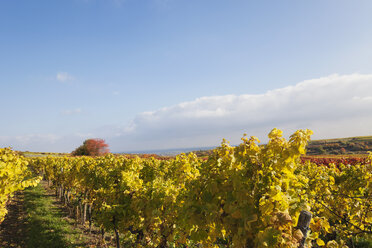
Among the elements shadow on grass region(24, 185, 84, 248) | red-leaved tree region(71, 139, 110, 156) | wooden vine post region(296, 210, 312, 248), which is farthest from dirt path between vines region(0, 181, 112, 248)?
red-leaved tree region(71, 139, 110, 156)

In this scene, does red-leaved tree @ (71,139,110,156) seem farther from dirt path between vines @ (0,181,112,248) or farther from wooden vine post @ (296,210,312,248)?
Answer: wooden vine post @ (296,210,312,248)

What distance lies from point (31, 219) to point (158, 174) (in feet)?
28.5

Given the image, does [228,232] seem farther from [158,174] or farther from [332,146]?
[332,146]

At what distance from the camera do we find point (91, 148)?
5966cm

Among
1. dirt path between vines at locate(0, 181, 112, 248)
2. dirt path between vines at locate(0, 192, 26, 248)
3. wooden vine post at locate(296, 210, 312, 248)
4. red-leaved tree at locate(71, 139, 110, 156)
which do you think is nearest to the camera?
wooden vine post at locate(296, 210, 312, 248)

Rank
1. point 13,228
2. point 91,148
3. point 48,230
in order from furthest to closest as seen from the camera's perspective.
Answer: point 91,148 → point 13,228 → point 48,230

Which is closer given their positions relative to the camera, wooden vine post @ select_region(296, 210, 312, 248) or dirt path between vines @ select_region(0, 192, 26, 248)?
wooden vine post @ select_region(296, 210, 312, 248)

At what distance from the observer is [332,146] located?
68.9 meters

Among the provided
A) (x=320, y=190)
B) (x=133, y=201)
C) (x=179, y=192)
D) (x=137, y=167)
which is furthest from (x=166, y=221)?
(x=320, y=190)

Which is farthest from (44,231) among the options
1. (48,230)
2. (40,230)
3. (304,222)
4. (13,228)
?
(304,222)

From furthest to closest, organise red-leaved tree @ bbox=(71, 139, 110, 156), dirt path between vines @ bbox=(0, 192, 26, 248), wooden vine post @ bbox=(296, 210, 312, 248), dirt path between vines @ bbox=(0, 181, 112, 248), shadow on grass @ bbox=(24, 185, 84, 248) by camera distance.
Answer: red-leaved tree @ bbox=(71, 139, 110, 156) < dirt path between vines @ bbox=(0, 192, 26, 248) < dirt path between vines @ bbox=(0, 181, 112, 248) < shadow on grass @ bbox=(24, 185, 84, 248) < wooden vine post @ bbox=(296, 210, 312, 248)

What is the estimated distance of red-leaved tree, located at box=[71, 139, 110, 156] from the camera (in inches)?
2336

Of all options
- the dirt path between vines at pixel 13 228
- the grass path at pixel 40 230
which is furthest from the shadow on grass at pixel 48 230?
→ the dirt path between vines at pixel 13 228

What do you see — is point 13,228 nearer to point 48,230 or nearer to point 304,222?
point 48,230
